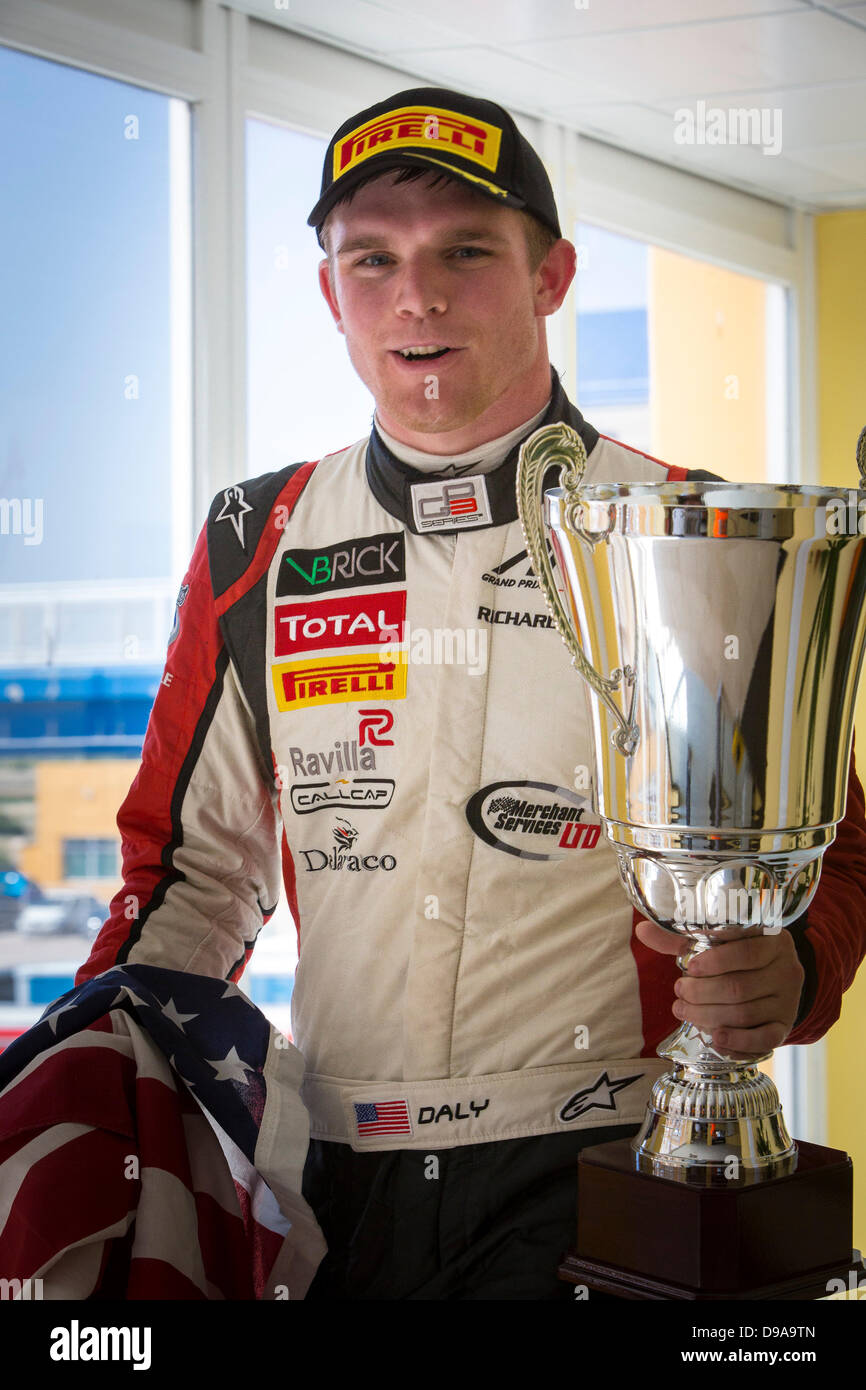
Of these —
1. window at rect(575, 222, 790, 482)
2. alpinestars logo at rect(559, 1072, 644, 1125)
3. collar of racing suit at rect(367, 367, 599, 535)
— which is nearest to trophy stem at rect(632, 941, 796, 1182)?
alpinestars logo at rect(559, 1072, 644, 1125)

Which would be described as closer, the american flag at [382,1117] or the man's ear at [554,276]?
the american flag at [382,1117]

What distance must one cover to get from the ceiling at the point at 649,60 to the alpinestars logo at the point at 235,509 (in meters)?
1.23

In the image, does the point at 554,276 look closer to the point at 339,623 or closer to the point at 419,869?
the point at 339,623

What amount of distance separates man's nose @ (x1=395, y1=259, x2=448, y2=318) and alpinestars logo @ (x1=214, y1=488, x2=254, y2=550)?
0.84 ft

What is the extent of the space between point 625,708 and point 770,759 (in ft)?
0.30

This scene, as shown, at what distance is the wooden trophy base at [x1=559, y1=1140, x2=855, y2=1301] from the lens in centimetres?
81

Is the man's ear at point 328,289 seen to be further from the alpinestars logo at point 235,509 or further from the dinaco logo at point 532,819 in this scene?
the dinaco logo at point 532,819

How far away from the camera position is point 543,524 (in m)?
0.88

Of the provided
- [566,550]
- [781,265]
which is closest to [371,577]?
[566,550]

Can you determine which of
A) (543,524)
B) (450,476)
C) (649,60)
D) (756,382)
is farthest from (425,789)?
(756,382)

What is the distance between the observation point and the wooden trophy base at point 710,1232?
2.65 feet

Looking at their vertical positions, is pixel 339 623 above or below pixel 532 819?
above

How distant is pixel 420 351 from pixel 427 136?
0.55 ft

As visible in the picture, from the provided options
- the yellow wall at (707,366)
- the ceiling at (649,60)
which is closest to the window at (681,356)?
the yellow wall at (707,366)
